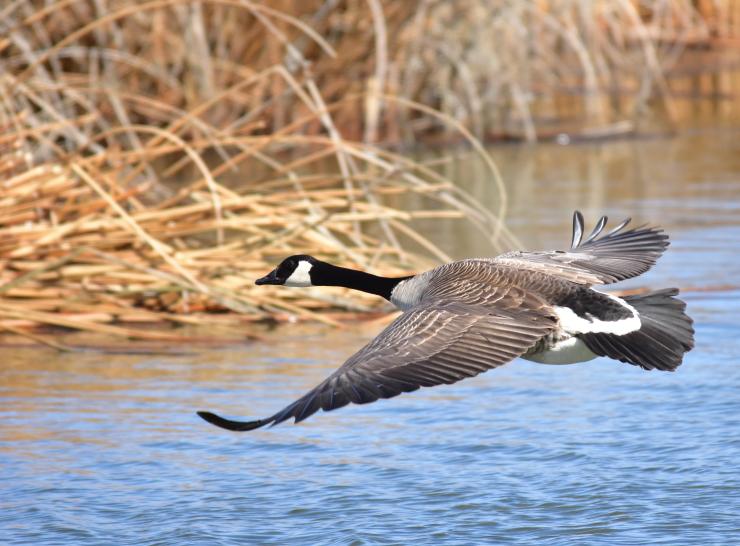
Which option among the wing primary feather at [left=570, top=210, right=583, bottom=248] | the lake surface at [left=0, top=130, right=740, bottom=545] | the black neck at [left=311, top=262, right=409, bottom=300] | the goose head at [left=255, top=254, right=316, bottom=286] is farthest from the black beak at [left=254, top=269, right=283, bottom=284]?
the wing primary feather at [left=570, top=210, right=583, bottom=248]

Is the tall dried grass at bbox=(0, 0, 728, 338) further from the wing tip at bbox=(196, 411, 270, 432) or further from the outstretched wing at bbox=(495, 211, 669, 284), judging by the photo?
the wing tip at bbox=(196, 411, 270, 432)

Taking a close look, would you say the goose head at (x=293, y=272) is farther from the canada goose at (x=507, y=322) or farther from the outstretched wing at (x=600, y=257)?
the outstretched wing at (x=600, y=257)

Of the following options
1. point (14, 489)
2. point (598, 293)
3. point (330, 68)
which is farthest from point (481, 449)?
point (330, 68)

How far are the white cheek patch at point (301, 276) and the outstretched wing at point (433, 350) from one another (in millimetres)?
1073

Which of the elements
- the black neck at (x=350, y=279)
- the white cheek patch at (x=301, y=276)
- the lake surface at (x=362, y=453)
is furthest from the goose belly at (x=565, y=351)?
the white cheek patch at (x=301, y=276)

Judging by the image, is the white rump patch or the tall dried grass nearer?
the white rump patch

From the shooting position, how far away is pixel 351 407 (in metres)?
5.58

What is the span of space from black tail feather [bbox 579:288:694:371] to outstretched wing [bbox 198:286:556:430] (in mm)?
199

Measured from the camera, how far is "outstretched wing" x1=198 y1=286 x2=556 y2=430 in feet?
12.0

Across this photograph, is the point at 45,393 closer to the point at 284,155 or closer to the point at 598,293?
the point at 598,293

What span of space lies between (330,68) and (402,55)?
742 mm

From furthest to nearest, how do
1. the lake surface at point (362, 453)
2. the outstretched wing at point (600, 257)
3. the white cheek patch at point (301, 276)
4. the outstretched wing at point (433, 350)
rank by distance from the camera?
1. the white cheek patch at point (301, 276)
2. the outstretched wing at point (600, 257)
3. the lake surface at point (362, 453)
4. the outstretched wing at point (433, 350)

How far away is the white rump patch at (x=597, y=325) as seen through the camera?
437cm

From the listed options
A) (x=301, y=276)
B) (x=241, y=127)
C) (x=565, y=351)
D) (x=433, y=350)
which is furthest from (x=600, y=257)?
(x=241, y=127)
